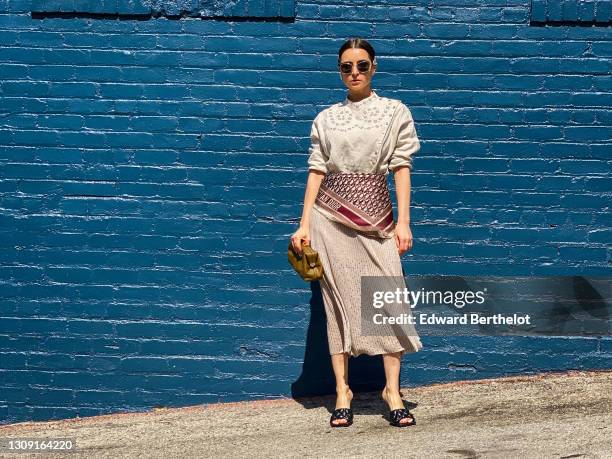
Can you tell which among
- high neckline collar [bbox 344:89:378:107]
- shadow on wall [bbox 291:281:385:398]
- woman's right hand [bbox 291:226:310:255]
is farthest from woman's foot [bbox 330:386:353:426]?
high neckline collar [bbox 344:89:378:107]

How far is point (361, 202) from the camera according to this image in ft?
18.2

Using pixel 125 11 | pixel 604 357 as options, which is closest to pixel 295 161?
pixel 125 11

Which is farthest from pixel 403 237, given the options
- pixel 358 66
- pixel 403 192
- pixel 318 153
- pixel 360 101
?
pixel 358 66

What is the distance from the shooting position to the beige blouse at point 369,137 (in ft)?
18.1

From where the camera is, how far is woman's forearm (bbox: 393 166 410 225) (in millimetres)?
5555

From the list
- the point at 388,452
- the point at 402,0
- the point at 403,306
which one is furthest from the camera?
the point at 402,0

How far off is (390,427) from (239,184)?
65.6 inches

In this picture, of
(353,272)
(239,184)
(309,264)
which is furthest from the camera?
(239,184)

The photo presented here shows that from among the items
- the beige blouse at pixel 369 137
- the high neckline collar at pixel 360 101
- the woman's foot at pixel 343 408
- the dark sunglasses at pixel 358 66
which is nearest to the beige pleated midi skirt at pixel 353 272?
the woman's foot at pixel 343 408

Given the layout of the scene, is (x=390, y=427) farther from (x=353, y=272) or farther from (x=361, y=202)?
(x=361, y=202)

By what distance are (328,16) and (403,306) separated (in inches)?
69.9

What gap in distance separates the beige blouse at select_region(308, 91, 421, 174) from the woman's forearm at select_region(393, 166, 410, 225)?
1.5 inches

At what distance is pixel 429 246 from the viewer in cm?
624

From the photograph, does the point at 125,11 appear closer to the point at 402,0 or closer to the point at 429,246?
the point at 402,0
